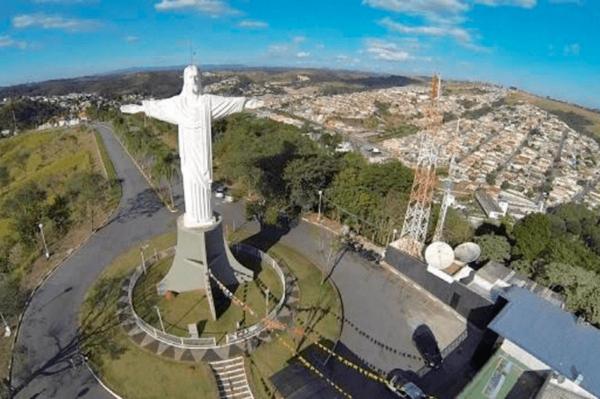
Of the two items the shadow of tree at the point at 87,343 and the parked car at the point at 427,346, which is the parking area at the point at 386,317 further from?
the shadow of tree at the point at 87,343

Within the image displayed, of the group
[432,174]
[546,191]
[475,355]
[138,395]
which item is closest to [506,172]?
[546,191]

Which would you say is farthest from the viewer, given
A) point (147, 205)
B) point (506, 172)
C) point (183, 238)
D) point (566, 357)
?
point (506, 172)

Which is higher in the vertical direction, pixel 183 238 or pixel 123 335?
pixel 183 238

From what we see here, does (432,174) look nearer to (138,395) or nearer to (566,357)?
(566,357)

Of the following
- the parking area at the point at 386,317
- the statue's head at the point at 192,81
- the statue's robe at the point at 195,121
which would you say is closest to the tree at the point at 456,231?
the parking area at the point at 386,317

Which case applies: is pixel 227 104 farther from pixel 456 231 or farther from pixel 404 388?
pixel 456 231

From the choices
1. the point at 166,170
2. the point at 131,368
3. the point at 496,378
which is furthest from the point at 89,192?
the point at 496,378

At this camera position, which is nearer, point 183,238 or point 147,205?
point 183,238
